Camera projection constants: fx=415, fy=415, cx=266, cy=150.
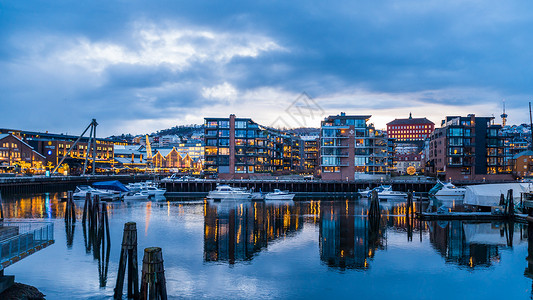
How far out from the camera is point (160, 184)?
10981 centimetres

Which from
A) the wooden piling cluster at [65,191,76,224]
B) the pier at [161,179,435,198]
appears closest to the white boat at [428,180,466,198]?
the pier at [161,179,435,198]

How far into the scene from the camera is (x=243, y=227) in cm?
5188

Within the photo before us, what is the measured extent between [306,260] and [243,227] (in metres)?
17.6

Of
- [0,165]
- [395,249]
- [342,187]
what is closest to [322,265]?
[395,249]

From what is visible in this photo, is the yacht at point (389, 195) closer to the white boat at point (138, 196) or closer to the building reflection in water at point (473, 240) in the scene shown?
the building reflection in water at point (473, 240)

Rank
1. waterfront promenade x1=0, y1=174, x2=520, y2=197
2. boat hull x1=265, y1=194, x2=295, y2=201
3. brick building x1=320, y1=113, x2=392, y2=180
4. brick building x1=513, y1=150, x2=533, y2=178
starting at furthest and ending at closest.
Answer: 1. brick building x1=513, y1=150, x2=533, y2=178
2. brick building x1=320, y1=113, x2=392, y2=180
3. waterfront promenade x1=0, y1=174, x2=520, y2=197
4. boat hull x1=265, y1=194, x2=295, y2=201

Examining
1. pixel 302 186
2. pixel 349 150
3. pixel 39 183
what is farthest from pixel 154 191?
pixel 349 150

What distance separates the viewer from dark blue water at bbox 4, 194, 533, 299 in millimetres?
28016

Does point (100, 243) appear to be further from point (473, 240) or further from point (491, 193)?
point (491, 193)

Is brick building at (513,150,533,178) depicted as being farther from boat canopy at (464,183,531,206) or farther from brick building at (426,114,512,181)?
boat canopy at (464,183,531,206)

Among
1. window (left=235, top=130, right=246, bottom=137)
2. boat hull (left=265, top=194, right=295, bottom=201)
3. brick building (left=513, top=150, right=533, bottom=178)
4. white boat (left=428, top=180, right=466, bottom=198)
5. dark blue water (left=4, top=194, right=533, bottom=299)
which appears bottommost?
dark blue water (left=4, top=194, right=533, bottom=299)

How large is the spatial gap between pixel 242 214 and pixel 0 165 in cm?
11102

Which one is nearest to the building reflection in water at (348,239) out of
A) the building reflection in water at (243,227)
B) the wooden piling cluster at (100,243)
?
the building reflection in water at (243,227)

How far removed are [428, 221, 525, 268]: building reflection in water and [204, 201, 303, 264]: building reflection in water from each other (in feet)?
54.6
